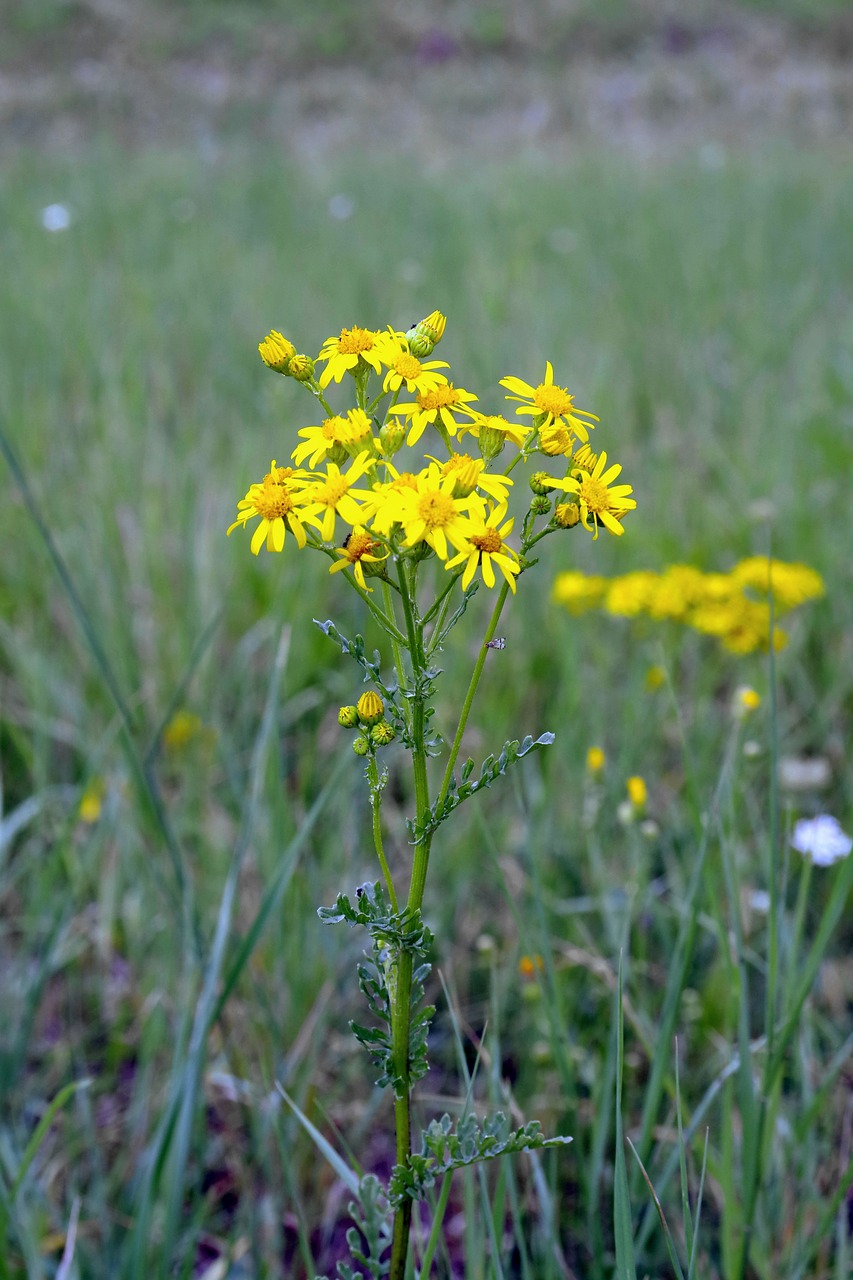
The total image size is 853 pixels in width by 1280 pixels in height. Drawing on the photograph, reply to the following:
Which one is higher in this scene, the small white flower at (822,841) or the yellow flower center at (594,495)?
the yellow flower center at (594,495)

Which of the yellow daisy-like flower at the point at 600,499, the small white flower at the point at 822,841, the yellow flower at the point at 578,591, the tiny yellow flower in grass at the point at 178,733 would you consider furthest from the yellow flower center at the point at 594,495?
the tiny yellow flower in grass at the point at 178,733

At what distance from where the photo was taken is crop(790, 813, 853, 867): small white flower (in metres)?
1.25

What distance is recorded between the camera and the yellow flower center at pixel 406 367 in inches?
26.7

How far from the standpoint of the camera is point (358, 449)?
2.17 ft

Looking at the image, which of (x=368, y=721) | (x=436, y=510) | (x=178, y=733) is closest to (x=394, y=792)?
(x=178, y=733)

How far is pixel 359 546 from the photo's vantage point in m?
0.64

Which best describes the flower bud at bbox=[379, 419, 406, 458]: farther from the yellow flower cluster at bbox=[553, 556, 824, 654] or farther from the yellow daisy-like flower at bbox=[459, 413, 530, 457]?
the yellow flower cluster at bbox=[553, 556, 824, 654]

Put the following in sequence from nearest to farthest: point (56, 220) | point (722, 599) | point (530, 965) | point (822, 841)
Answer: point (530, 965) → point (822, 841) → point (722, 599) → point (56, 220)

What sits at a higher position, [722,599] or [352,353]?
[722,599]

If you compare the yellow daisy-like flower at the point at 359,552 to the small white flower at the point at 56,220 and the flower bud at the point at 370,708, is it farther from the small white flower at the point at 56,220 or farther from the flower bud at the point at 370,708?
the small white flower at the point at 56,220

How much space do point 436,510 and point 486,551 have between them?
0.17 ft

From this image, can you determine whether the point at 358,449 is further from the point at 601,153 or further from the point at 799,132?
the point at 799,132

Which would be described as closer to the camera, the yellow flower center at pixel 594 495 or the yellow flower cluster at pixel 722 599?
the yellow flower center at pixel 594 495

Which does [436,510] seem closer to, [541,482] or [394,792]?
[541,482]
